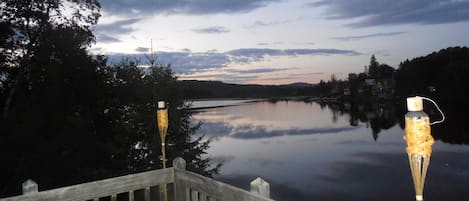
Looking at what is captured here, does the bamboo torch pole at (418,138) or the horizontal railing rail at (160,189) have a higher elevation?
the bamboo torch pole at (418,138)

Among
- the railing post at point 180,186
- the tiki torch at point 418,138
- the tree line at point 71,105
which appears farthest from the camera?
the tree line at point 71,105

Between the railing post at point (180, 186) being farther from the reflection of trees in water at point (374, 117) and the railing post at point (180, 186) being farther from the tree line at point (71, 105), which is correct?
the reflection of trees in water at point (374, 117)

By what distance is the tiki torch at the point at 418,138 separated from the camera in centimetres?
171

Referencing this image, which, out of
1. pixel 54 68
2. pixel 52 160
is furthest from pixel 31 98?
pixel 52 160

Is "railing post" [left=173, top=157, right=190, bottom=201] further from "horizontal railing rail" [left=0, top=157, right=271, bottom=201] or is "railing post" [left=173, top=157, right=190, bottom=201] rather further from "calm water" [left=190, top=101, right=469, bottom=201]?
"calm water" [left=190, top=101, right=469, bottom=201]

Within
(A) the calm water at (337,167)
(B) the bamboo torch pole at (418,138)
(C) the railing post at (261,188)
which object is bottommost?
(A) the calm water at (337,167)

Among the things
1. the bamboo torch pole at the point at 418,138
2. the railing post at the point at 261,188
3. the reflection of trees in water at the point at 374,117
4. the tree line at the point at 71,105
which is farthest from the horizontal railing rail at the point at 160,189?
the reflection of trees in water at the point at 374,117

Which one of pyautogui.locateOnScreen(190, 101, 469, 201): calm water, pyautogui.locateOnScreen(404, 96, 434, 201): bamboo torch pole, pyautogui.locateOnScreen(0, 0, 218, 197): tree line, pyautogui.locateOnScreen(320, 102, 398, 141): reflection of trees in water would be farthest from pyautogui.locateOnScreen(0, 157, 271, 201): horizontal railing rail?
pyautogui.locateOnScreen(320, 102, 398, 141): reflection of trees in water

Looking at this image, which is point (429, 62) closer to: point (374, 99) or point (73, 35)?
point (374, 99)

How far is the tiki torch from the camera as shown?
5.61ft

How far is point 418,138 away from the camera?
5.68 ft

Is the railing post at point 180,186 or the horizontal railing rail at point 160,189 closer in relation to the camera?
the horizontal railing rail at point 160,189

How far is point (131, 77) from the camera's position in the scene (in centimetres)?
1223

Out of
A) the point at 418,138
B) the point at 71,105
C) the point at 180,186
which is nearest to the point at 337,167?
the point at 71,105
